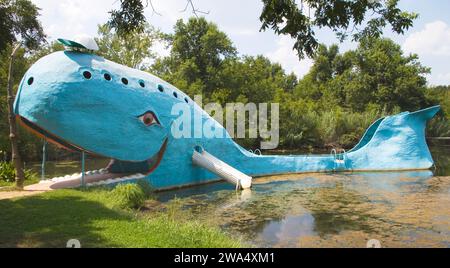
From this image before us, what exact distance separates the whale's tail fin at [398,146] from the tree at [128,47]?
66.8 ft

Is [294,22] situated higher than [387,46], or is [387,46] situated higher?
[387,46]

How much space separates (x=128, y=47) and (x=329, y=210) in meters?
26.5

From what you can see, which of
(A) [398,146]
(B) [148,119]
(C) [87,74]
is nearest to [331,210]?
(B) [148,119]

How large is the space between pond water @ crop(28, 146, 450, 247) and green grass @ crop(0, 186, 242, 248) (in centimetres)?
157

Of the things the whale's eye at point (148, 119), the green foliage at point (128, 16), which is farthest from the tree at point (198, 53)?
the green foliage at point (128, 16)

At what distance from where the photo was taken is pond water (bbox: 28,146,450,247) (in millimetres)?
8117

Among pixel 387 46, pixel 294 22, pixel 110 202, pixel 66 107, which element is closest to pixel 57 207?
pixel 110 202

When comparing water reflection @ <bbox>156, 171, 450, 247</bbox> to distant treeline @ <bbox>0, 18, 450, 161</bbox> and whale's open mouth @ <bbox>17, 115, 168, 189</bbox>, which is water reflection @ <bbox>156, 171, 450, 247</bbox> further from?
distant treeline @ <bbox>0, 18, 450, 161</bbox>

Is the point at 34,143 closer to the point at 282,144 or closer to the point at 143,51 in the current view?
the point at 143,51

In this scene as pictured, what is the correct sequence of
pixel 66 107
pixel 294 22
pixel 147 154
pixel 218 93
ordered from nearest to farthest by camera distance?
pixel 294 22, pixel 66 107, pixel 147 154, pixel 218 93

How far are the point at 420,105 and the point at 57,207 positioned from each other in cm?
3954

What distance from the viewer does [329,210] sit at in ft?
34.9

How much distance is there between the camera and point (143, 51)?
112 feet

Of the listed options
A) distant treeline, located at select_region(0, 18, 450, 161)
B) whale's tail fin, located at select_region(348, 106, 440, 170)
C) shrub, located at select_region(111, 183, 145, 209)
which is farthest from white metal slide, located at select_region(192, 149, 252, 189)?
distant treeline, located at select_region(0, 18, 450, 161)
